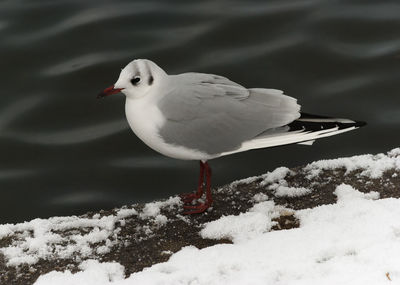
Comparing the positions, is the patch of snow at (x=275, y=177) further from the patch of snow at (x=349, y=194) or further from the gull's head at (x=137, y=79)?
the gull's head at (x=137, y=79)

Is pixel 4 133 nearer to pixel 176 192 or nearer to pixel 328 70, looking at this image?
pixel 176 192

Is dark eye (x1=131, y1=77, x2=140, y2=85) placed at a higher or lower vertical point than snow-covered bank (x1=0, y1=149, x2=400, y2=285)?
higher

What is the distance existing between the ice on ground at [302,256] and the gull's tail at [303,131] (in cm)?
42

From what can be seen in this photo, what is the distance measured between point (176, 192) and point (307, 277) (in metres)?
2.49

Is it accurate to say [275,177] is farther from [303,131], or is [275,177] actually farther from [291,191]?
[303,131]

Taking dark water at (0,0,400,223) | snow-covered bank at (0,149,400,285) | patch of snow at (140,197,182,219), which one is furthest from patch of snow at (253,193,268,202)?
dark water at (0,0,400,223)

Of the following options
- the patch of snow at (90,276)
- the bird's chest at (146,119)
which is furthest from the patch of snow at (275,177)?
the patch of snow at (90,276)

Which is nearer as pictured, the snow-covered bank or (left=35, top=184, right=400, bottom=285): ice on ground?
Result: (left=35, top=184, right=400, bottom=285): ice on ground

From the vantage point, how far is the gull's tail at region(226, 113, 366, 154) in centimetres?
384

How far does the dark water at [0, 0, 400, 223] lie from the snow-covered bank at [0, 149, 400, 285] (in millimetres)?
1380

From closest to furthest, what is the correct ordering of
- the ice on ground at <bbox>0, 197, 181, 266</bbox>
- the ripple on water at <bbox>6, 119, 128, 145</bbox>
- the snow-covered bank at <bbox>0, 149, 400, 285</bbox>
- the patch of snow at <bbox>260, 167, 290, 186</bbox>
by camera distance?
the snow-covered bank at <bbox>0, 149, 400, 285</bbox> → the ice on ground at <bbox>0, 197, 181, 266</bbox> → the patch of snow at <bbox>260, 167, 290, 186</bbox> → the ripple on water at <bbox>6, 119, 128, 145</bbox>

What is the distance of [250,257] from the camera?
11.0 feet

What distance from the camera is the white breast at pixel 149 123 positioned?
3812 millimetres

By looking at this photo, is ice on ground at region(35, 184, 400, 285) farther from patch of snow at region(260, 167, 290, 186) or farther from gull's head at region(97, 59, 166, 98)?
gull's head at region(97, 59, 166, 98)
